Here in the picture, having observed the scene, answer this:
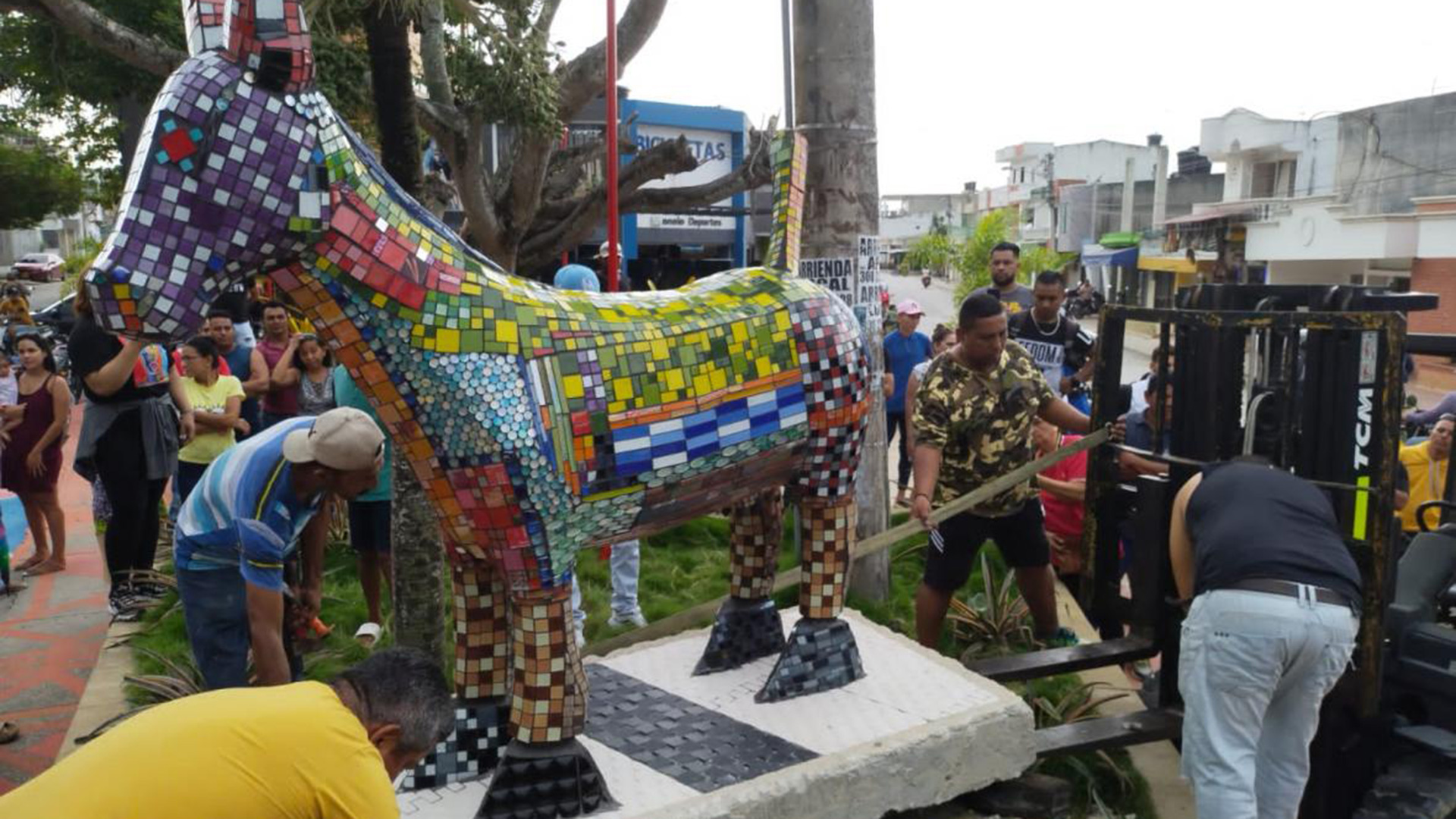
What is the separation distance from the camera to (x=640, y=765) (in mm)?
3180

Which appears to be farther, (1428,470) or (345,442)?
(1428,470)

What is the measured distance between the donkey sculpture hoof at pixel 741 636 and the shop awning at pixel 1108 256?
38.4 m

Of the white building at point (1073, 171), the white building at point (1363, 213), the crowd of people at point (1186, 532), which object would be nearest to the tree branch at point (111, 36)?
the crowd of people at point (1186, 532)

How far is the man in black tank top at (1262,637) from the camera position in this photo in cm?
293

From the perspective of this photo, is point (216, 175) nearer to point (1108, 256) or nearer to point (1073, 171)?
point (1108, 256)

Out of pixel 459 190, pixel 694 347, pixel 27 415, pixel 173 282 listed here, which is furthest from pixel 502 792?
pixel 27 415

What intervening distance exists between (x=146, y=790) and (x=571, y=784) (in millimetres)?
1278

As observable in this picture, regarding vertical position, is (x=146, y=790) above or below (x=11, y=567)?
above

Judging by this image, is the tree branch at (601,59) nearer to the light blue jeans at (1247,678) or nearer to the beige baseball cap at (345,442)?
the beige baseball cap at (345,442)

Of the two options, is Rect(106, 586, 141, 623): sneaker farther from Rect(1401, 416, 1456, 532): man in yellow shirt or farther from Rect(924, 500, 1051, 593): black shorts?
Rect(1401, 416, 1456, 532): man in yellow shirt

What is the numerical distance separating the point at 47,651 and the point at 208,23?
14.1 feet

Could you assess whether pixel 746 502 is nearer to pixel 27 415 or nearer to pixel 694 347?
pixel 694 347

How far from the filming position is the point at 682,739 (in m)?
3.37

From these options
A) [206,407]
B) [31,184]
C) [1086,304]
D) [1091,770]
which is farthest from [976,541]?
[1086,304]
